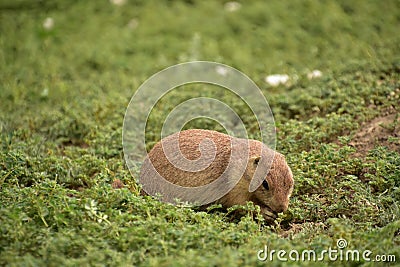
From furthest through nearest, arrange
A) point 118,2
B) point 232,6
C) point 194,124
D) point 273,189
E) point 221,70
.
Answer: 1. point 118,2
2. point 232,6
3. point 221,70
4. point 194,124
5. point 273,189

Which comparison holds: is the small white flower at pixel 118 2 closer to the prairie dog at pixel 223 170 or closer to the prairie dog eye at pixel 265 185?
the prairie dog at pixel 223 170

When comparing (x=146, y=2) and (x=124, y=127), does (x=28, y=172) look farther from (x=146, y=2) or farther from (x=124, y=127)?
(x=146, y=2)

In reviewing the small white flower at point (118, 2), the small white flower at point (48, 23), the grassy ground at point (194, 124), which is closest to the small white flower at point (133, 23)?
the grassy ground at point (194, 124)

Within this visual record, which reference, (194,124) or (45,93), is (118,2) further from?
(194,124)

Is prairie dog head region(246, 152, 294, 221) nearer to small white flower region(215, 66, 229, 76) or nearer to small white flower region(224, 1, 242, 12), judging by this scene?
small white flower region(215, 66, 229, 76)

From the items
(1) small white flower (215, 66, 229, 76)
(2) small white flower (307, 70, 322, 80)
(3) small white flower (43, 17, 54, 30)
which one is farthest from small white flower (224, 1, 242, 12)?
(3) small white flower (43, 17, 54, 30)

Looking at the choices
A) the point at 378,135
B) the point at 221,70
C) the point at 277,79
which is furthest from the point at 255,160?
the point at 221,70
